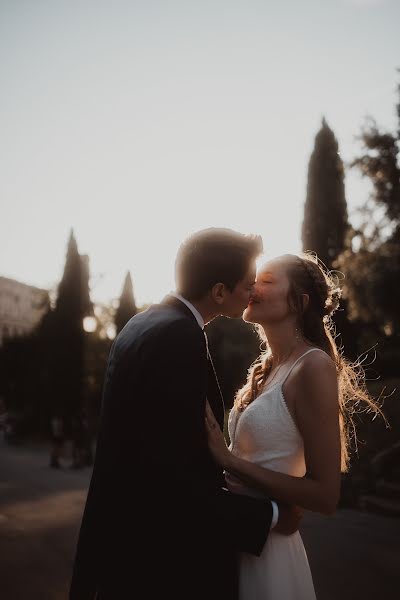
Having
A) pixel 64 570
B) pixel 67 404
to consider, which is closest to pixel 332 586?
pixel 64 570

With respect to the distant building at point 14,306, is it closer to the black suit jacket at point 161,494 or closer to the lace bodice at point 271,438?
the lace bodice at point 271,438

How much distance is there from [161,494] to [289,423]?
88 cm

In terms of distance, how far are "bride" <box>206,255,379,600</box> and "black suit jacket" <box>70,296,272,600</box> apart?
311mm

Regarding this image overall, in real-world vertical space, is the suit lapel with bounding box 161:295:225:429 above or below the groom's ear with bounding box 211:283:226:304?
below

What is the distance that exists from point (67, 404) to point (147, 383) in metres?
34.4

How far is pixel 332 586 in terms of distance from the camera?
6.91 m

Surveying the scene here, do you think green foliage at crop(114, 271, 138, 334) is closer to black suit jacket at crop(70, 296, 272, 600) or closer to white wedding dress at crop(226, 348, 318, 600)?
white wedding dress at crop(226, 348, 318, 600)

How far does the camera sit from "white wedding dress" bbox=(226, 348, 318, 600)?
2525 millimetres

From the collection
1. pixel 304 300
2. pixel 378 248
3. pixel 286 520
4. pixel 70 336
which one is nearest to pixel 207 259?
pixel 304 300

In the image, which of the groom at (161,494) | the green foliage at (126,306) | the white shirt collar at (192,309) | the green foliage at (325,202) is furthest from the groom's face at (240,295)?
the green foliage at (126,306)

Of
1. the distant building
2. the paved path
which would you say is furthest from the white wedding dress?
the distant building

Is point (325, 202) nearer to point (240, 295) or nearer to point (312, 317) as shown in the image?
point (312, 317)

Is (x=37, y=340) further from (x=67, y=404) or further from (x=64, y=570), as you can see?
(x=64, y=570)

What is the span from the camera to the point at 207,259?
2396 millimetres
